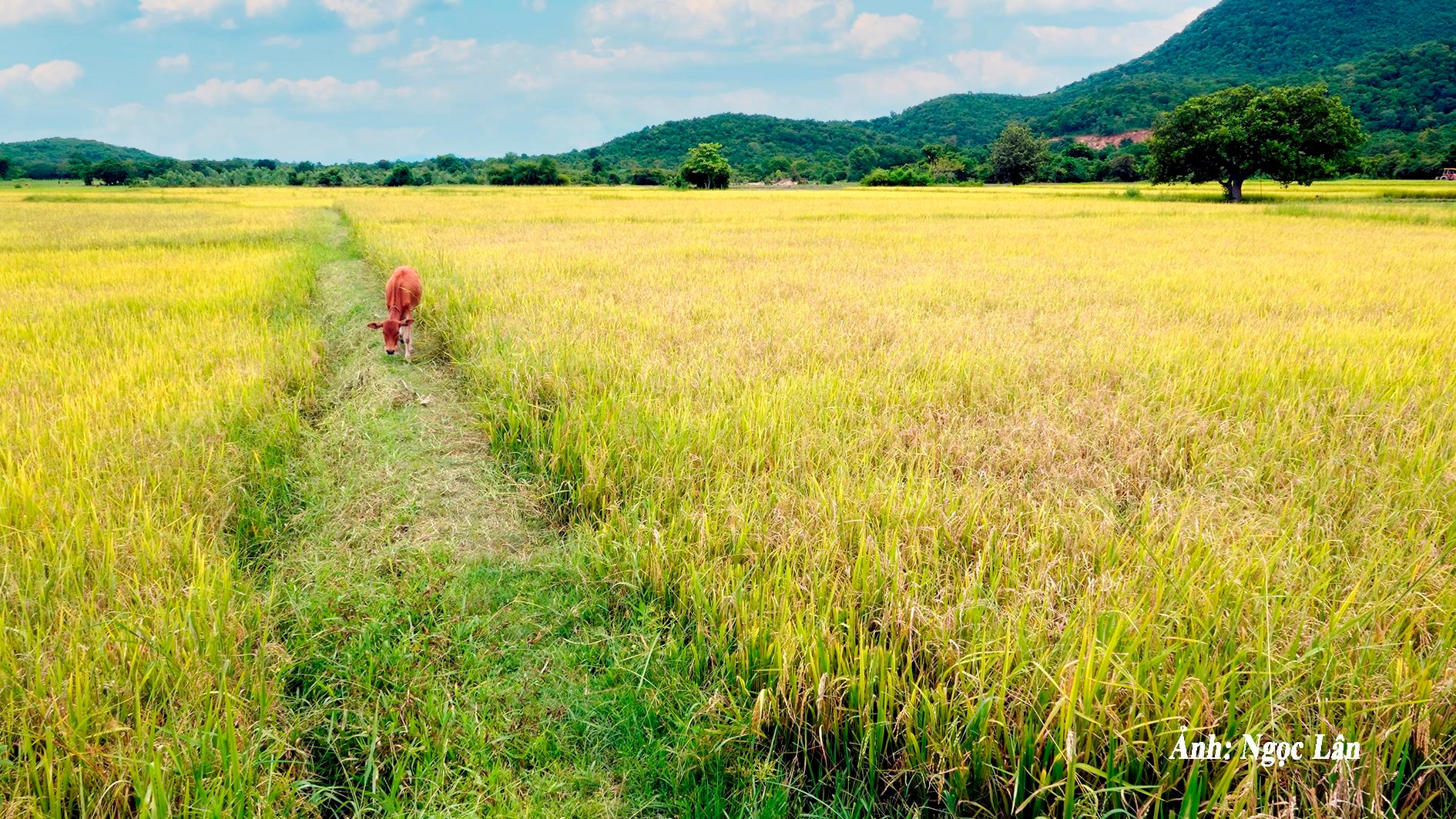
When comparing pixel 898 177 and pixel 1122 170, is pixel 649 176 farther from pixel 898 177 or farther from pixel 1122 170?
pixel 1122 170

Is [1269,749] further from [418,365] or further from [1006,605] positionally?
[418,365]

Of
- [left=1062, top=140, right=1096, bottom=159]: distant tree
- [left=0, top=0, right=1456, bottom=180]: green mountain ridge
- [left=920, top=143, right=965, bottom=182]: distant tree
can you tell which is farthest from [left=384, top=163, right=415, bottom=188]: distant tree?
[left=1062, top=140, right=1096, bottom=159]: distant tree

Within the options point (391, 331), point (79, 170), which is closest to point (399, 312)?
point (391, 331)

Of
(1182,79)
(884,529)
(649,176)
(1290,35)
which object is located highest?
(1290,35)

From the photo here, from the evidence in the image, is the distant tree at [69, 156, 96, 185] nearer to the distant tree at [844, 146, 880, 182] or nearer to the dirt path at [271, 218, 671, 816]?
the distant tree at [844, 146, 880, 182]

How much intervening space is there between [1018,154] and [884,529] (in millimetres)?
66638

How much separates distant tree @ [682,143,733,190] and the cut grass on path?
55.3 metres

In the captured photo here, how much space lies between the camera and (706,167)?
181 ft

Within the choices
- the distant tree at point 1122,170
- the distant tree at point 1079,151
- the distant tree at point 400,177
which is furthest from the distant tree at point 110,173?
the distant tree at point 1079,151

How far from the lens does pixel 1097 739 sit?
142cm

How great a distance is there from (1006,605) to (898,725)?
1.56ft

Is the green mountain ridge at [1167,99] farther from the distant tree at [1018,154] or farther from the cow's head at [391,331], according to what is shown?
the cow's head at [391,331]

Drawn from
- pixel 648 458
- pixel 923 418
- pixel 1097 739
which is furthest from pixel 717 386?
pixel 1097 739

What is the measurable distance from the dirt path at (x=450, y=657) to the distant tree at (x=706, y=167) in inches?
2172
